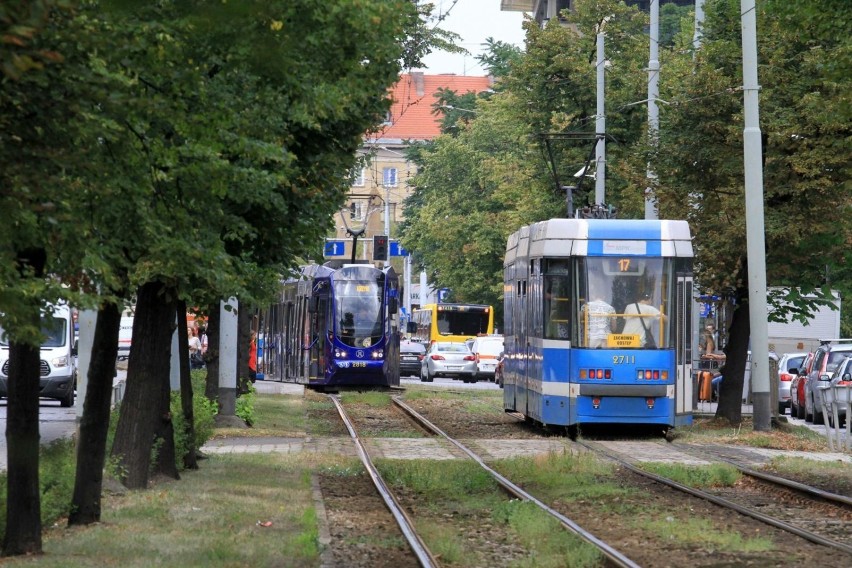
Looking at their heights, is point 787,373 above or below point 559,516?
above

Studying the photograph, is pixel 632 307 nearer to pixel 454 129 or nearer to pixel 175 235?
pixel 175 235

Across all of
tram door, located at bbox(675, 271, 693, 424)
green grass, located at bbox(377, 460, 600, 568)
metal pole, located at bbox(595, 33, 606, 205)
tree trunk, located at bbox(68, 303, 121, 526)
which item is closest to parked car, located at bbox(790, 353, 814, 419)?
metal pole, located at bbox(595, 33, 606, 205)

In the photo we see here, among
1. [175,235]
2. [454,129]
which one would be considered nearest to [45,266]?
[175,235]

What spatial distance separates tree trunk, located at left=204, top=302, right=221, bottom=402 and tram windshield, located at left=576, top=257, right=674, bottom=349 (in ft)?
17.7

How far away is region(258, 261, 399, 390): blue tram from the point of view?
42.0m

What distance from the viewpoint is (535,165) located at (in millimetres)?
45344

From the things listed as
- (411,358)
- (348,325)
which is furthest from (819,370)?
(411,358)

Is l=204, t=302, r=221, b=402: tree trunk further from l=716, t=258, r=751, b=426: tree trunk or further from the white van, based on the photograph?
l=716, t=258, r=751, b=426: tree trunk

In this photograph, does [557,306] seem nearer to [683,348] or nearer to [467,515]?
[683,348]

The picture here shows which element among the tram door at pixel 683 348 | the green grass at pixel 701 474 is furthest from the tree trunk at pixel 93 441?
the tram door at pixel 683 348

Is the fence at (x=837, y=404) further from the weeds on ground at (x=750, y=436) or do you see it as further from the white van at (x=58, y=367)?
the white van at (x=58, y=367)

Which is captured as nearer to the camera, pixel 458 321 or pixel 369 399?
pixel 369 399

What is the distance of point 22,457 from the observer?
10695 mm

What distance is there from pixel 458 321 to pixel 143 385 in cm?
5427
